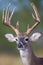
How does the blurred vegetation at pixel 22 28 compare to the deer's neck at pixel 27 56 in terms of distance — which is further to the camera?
the blurred vegetation at pixel 22 28

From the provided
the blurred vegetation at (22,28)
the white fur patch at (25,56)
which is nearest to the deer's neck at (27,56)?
the white fur patch at (25,56)

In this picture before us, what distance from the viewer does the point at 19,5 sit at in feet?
86.8

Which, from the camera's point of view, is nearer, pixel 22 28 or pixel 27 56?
pixel 27 56

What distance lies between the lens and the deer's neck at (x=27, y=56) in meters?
11.1

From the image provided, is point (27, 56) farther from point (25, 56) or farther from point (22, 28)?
point (22, 28)

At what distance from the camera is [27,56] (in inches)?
442

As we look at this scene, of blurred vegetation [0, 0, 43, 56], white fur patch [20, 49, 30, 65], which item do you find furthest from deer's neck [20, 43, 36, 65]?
blurred vegetation [0, 0, 43, 56]

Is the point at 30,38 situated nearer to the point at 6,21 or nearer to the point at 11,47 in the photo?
the point at 6,21

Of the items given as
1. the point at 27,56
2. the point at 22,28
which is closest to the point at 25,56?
the point at 27,56

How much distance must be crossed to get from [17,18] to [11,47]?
2.16 metres

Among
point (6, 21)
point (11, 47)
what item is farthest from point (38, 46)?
point (6, 21)

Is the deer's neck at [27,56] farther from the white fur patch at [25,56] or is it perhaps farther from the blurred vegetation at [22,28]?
the blurred vegetation at [22,28]

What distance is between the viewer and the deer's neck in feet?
36.5

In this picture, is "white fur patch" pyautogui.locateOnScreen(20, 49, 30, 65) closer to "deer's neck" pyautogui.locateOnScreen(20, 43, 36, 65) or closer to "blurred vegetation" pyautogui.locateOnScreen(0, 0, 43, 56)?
"deer's neck" pyautogui.locateOnScreen(20, 43, 36, 65)
